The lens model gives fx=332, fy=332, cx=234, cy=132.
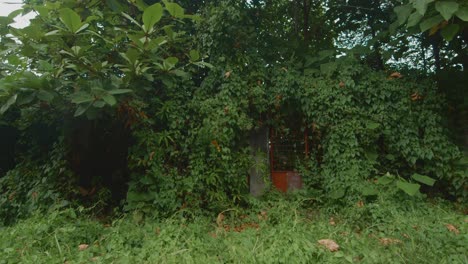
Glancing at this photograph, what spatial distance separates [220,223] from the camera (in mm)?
3783

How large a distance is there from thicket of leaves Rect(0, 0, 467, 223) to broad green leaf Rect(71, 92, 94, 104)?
33 centimetres

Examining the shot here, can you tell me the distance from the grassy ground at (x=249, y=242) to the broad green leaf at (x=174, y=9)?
7.16ft

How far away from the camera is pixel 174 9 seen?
3520mm

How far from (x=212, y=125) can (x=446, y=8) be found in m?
2.71

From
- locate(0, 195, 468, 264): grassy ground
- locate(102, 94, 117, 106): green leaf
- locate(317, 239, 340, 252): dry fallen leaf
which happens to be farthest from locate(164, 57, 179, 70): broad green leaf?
locate(317, 239, 340, 252): dry fallen leaf

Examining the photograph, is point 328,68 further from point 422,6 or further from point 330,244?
point 330,244

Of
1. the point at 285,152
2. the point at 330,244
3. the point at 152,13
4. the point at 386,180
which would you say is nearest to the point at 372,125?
the point at 386,180

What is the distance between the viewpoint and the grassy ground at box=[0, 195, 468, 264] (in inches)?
93.0

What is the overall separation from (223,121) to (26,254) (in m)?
2.47

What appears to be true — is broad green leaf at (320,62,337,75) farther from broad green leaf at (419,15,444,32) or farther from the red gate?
broad green leaf at (419,15,444,32)

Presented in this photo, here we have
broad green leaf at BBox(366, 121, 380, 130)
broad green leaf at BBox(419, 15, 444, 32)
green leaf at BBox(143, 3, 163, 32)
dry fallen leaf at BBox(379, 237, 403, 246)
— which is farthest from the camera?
broad green leaf at BBox(366, 121, 380, 130)

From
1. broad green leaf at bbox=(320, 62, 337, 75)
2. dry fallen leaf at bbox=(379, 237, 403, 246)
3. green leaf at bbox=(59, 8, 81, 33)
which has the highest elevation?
green leaf at bbox=(59, 8, 81, 33)

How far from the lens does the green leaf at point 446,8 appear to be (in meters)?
2.95

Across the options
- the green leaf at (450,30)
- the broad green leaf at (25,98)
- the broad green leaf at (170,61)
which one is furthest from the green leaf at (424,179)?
the broad green leaf at (25,98)
